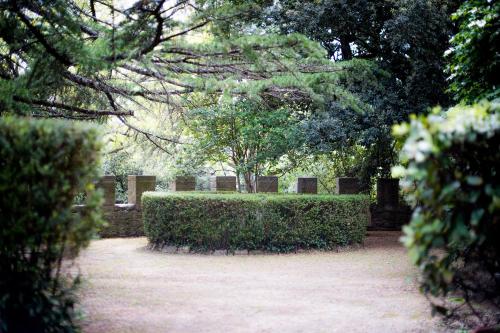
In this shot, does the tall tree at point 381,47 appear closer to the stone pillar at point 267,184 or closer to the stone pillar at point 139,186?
the stone pillar at point 267,184

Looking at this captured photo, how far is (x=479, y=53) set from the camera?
20.8 ft

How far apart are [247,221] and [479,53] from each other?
5120 mm

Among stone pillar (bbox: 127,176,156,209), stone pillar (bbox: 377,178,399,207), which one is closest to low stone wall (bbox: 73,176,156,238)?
stone pillar (bbox: 127,176,156,209)

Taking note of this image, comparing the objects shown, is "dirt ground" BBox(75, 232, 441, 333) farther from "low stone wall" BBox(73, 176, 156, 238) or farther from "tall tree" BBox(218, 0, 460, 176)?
"tall tree" BBox(218, 0, 460, 176)

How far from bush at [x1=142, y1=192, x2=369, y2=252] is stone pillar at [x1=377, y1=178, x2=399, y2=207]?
122 inches

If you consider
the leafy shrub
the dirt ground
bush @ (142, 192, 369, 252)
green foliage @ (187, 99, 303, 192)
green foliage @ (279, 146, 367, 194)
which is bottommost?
the dirt ground

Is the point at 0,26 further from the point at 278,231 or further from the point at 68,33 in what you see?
the point at 278,231

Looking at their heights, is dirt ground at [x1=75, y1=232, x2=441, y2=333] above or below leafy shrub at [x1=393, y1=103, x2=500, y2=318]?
below

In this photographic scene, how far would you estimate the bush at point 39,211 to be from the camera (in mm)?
3619

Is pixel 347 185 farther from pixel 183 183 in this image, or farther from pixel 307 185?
pixel 183 183

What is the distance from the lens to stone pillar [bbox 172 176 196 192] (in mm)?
12164

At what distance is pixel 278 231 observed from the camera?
9789 mm

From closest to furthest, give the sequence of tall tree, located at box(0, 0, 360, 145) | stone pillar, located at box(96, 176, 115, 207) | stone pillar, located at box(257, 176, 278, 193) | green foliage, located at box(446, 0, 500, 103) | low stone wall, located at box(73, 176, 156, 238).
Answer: tall tree, located at box(0, 0, 360, 145), green foliage, located at box(446, 0, 500, 103), stone pillar, located at box(96, 176, 115, 207), stone pillar, located at box(257, 176, 278, 193), low stone wall, located at box(73, 176, 156, 238)

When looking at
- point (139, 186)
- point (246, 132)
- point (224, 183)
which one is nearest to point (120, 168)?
point (139, 186)
